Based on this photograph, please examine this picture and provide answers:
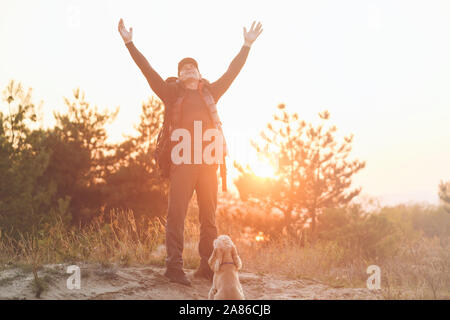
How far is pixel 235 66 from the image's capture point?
4848 mm

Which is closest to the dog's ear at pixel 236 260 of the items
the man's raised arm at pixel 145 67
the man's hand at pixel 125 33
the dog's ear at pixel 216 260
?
the dog's ear at pixel 216 260

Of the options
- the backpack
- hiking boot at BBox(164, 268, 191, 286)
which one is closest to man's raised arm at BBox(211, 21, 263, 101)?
the backpack

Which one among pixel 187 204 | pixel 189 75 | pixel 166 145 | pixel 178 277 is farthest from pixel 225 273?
pixel 189 75

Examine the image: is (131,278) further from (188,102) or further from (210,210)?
(188,102)

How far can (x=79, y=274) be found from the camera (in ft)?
14.1

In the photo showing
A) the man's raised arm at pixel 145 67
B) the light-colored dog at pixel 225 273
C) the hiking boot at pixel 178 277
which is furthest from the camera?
the man's raised arm at pixel 145 67

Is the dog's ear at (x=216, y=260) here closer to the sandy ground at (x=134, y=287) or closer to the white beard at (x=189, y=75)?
the sandy ground at (x=134, y=287)

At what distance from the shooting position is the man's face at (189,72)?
15.3 feet

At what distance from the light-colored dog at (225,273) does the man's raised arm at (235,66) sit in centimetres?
187

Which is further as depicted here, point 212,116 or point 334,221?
point 334,221

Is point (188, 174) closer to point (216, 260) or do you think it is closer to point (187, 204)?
point (187, 204)

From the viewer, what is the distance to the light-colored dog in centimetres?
335

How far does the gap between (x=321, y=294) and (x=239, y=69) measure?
2744 millimetres
